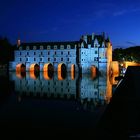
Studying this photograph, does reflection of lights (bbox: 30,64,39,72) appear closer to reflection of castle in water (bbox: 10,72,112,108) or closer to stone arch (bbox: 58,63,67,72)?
stone arch (bbox: 58,63,67,72)

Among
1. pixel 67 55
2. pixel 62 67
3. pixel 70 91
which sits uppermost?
pixel 67 55

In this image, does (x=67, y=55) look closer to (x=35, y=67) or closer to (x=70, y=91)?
(x=35, y=67)

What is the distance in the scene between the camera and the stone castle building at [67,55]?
231 ft

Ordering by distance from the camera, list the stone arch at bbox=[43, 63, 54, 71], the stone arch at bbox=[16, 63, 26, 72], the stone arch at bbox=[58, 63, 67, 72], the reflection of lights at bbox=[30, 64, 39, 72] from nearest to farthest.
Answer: the stone arch at bbox=[58, 63, 67, 72] < the stone arch at bbox=[43, 63, 54, 71] < the reflection of lights at bbox=[30, 64, 39, 72] < the stone arch at bbox=[16, 63, 26, 72]

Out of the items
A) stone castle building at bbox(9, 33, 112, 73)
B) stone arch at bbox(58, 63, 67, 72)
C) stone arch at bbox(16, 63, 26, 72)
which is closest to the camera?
stone castle building at bbox(9, 33, 112, 73)

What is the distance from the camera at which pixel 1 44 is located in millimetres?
84312

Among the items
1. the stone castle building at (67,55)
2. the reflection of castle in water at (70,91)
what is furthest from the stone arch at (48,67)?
the reflection of castle in water at (70,91)

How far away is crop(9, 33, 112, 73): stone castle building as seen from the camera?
70.3 m

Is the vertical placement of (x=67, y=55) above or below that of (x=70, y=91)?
above

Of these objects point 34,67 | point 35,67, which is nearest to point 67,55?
point 34,67

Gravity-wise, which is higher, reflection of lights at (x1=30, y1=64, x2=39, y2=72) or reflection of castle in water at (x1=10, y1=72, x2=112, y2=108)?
reflection of lights at (x1=30, y1=64, x2=39, y2=72)

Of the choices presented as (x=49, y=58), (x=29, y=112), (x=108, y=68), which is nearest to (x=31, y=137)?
(x=29, y=112)

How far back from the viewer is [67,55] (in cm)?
7569

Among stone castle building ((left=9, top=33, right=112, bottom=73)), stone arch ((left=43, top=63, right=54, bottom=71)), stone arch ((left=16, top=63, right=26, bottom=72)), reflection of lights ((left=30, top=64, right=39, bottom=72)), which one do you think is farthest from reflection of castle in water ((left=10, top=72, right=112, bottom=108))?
stone arch ((left=16, top=63, right=26, bottom=72))
